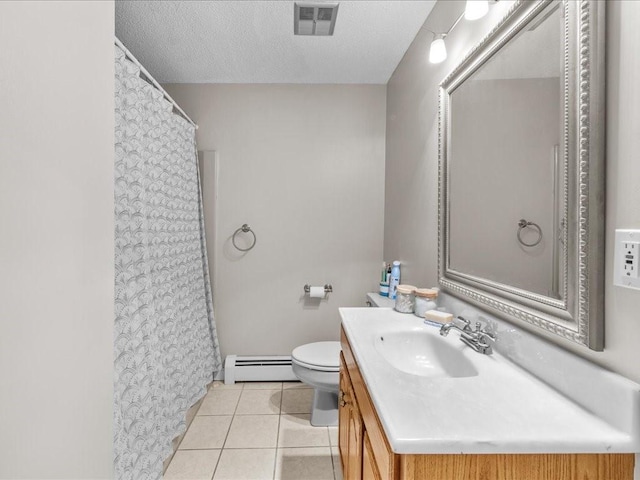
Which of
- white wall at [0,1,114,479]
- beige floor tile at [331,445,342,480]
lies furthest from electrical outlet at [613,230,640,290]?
beige floor tile at [331,445,342,480]

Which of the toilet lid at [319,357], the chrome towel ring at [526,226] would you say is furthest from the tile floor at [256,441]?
the chrome towel ring at [526,226]

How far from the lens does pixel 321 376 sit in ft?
6.53

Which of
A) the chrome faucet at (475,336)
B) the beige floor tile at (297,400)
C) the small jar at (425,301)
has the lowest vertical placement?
the beige floor tile at (297,400)

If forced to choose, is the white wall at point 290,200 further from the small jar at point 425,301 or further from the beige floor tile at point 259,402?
the small jar at point 425,301

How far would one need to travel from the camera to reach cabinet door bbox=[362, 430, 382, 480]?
2.88 feet

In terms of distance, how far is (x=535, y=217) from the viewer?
1.00 metres

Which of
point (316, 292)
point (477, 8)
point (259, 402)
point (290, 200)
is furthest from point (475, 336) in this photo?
point (290, 200)

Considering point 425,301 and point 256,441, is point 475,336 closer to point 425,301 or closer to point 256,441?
point 425,301

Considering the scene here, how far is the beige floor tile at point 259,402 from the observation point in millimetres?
2289

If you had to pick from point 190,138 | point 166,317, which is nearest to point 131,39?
point 190,138

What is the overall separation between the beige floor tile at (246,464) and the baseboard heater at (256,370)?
799 mm

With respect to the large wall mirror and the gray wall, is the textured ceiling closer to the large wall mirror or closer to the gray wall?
the gray wall

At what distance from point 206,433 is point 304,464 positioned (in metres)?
0.65

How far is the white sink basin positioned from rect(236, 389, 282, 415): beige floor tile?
1.32 metres
